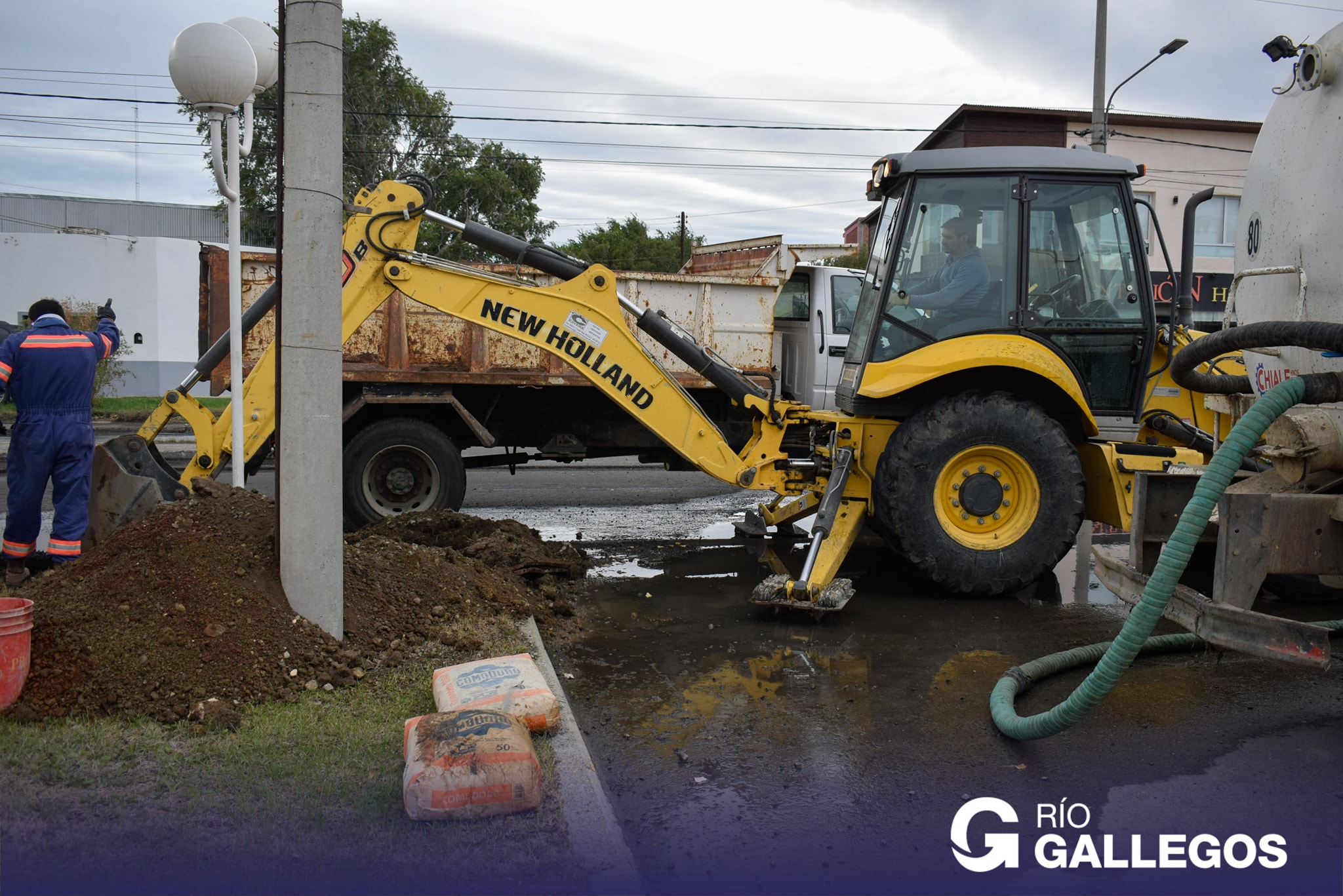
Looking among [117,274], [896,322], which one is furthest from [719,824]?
[117,274]

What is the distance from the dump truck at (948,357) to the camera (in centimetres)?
616

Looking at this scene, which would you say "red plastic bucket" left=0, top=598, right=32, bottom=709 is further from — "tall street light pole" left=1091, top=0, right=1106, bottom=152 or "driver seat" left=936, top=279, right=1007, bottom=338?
"tall street light pole" left=1091, top=0, right=1106, bottom=152

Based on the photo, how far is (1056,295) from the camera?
639cm

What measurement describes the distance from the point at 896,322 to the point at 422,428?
4.08 meters

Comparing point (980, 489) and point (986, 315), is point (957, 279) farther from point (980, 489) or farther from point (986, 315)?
point (980, 489)

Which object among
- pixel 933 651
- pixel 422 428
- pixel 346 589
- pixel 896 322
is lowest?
pixel 933 651

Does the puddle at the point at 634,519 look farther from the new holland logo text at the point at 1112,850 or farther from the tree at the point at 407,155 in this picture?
the tree at the point at 407,155

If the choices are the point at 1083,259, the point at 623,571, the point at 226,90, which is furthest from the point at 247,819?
the point at 1083,259

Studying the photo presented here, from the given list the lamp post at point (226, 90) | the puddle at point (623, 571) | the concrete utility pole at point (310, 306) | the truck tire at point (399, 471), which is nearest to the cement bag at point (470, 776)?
the concrete utility pole at point (310, 306)

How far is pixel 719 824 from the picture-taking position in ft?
11.1

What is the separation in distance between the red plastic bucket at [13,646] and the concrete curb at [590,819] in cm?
216

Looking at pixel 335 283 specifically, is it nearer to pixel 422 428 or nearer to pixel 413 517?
pixel 413 517

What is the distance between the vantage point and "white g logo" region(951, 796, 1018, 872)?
3.21 meters

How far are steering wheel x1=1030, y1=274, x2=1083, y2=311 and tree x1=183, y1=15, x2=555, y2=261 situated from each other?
2232 cm
